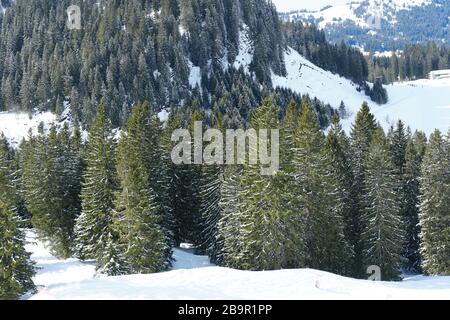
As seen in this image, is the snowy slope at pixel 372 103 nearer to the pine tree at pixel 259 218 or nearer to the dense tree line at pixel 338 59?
the dense tree line at pixel 338 59

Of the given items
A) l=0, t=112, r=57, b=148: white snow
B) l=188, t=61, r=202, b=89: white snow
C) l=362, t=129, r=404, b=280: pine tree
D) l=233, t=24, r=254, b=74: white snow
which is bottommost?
l=362, t=129, r=404, b=280: pine tree

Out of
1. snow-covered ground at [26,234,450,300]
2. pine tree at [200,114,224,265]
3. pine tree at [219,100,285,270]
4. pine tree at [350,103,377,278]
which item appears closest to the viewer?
snow-covered ground at [26,234,450,300]

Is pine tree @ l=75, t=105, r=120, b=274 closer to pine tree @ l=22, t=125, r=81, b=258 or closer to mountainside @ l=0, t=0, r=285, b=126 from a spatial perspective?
pine tree @ l=22, t=125, r=81, b=258

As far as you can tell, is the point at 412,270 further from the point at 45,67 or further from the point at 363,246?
the point at 45,67

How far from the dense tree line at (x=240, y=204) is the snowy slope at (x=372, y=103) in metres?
88.3

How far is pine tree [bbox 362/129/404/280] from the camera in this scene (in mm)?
36812

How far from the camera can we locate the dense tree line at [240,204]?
32969 millimetres

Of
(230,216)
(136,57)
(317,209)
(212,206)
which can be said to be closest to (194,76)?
(136,57)

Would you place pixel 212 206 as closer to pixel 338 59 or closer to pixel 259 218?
pixel 259 218

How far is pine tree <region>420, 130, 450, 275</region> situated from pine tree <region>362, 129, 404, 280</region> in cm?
242

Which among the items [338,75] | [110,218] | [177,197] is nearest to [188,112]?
[177,197]

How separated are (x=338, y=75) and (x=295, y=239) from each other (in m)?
141

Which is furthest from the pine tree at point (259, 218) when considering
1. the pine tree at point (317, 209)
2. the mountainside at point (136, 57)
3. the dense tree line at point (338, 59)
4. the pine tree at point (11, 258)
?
the dense tree line at point (338, 59)

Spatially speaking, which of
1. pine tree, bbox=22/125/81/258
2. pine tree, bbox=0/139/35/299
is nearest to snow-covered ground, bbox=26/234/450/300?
pine tree, bbox=0/139/35/299
